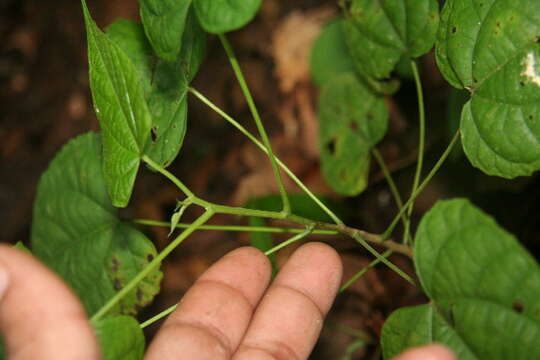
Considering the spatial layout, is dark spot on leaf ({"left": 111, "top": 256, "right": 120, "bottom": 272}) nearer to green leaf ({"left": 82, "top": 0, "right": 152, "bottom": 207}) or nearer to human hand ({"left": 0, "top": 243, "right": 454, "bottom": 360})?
human hand ({"left": 0, "top": 243, "right": 454, "bottom": 360})

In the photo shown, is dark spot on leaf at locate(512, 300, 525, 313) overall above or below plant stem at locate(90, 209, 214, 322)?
below

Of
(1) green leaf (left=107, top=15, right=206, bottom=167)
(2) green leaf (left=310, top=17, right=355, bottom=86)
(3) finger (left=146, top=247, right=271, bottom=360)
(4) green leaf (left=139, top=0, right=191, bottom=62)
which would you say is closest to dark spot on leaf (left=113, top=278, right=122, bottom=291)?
(3) finger (left=146, top=247, right=271, bottom=360)

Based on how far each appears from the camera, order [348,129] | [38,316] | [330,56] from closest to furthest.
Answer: [38,316], [348,129], [330,56]

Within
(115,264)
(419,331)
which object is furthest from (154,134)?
(419,331)

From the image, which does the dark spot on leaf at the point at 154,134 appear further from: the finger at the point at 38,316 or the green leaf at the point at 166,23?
the finger at the point at 38,316

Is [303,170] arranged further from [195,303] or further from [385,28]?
[195,303]

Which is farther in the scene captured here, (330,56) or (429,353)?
(330,56)

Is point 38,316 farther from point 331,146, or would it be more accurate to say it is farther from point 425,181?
point 331,146
